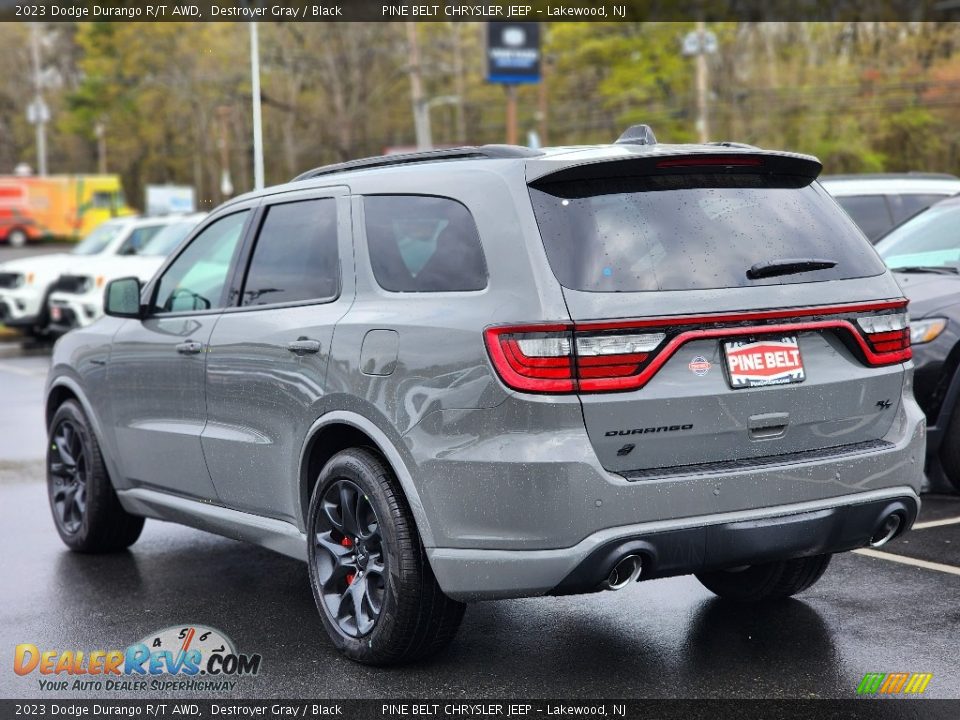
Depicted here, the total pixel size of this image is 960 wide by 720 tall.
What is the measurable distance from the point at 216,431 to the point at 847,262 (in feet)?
8.70

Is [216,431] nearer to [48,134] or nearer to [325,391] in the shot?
[325,391]

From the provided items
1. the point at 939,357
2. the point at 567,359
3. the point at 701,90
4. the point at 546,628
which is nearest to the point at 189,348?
the point at 546,628

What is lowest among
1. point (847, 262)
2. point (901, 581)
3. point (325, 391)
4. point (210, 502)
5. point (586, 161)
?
point (901, 581)

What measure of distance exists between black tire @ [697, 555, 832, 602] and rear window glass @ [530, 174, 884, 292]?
4.33ft

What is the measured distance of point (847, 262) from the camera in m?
4.72

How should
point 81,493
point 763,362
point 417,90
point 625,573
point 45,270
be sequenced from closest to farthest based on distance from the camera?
point 625,573 < point 763,362 < point 81,493 < point 45,270 < point 417,90

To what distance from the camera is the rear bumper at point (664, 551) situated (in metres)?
4.14

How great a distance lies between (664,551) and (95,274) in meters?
16.0

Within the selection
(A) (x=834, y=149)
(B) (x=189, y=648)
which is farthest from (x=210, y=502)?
(A) (x=834, y=149)

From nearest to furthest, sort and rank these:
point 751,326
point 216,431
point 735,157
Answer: point 751,326 → point 735,157 → point 216,431

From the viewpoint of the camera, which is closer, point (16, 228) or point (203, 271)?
point (203, 271)

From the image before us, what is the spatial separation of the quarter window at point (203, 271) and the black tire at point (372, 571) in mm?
1310

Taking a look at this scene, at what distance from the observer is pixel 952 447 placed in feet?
24.6

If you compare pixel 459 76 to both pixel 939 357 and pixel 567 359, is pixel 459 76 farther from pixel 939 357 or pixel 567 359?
pixel 567 359
